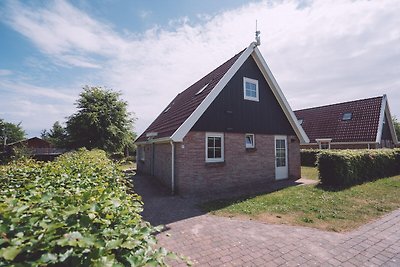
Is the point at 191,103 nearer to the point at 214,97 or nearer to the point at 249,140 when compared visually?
the point at 214,97

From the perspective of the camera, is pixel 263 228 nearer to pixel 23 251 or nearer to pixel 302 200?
pixel 302 200

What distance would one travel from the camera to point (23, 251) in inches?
51.7

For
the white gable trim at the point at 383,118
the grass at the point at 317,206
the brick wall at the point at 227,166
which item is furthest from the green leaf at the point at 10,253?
the white gable trim at the point at 383,118

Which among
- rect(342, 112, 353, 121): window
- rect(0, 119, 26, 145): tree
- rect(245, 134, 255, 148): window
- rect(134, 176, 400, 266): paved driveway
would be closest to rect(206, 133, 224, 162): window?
rect(245, 134, 255, 148): window

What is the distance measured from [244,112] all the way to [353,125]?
15122 millimetres

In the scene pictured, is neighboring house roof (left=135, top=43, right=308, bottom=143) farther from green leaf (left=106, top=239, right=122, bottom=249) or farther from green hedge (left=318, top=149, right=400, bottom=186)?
green leaf (left=106, top=239, right=122, bottom=249)

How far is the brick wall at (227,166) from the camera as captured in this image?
9.94 meters

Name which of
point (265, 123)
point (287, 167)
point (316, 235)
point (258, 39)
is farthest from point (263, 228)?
point (258, 39)

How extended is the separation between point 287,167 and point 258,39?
7.26 metres

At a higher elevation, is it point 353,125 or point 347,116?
point 347,116

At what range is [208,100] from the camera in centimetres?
1037

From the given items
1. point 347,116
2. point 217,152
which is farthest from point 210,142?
point 347,116

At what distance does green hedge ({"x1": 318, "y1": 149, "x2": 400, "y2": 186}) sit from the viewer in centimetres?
1118

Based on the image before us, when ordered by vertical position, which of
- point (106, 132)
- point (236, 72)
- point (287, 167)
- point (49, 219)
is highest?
point (236, 72)
